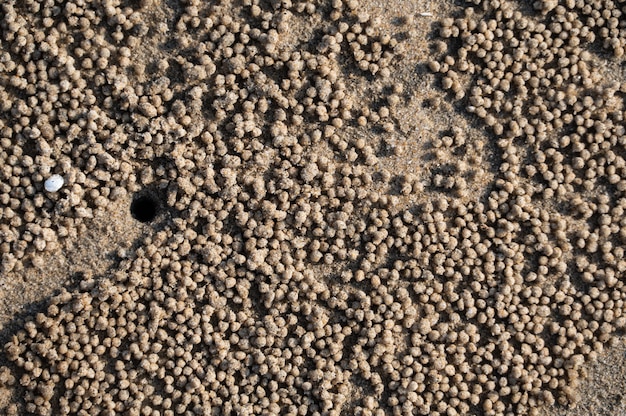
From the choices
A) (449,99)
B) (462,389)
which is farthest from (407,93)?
(462,389)

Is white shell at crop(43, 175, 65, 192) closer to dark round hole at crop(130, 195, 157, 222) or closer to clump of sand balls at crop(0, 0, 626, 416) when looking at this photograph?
clump of sand balls at crop(0, 0, 626, 416)

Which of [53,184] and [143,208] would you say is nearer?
[53,184]

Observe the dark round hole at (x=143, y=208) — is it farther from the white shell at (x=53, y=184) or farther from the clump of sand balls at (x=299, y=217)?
the white shell at (x=53, y=184)

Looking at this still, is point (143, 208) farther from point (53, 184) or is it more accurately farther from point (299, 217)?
point (299, 217)

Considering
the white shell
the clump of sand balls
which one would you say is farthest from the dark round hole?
the white shell

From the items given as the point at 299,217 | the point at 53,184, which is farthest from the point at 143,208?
the point at 299,217

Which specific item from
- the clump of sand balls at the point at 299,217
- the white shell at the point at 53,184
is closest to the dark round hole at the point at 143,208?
the clump of sand balls at the point at 299,217
